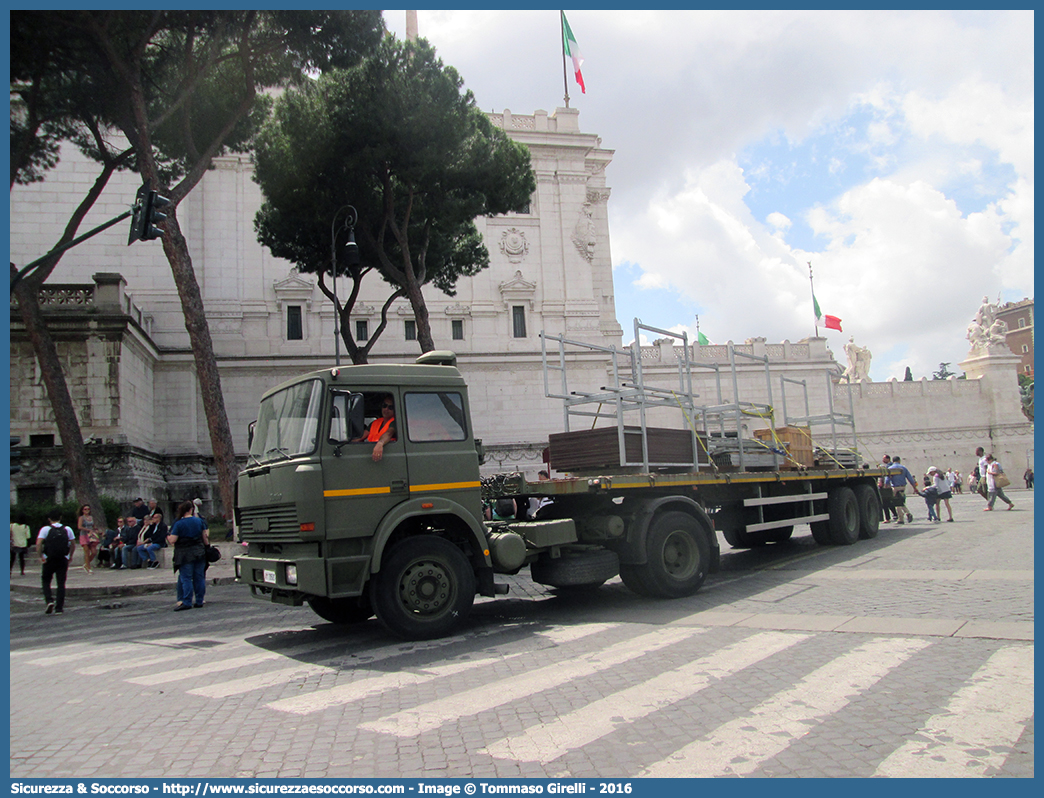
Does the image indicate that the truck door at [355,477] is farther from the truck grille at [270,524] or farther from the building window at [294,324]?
the building window at [294,324]

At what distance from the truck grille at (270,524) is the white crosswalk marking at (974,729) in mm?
5343

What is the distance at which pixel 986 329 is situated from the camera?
40875 mm

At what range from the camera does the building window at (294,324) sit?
33.2 metres

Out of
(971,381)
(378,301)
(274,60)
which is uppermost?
(274,60)

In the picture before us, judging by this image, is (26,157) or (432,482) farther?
(26,157)

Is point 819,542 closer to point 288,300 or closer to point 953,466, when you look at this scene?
point 288,300

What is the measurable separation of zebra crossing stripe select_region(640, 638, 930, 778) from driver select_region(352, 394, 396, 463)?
14.1 ft

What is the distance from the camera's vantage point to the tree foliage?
65.6 feet

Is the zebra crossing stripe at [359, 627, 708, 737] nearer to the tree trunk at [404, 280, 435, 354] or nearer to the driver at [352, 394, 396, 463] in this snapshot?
the driver at [352, 394, 396, 463]

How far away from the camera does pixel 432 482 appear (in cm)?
776

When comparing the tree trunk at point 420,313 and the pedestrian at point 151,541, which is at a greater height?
the tree trunk at point 420,313

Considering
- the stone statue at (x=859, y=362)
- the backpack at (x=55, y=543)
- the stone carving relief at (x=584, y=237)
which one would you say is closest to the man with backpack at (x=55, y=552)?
the backpack at (x=55, y=543)

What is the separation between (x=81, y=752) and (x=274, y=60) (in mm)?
19285
